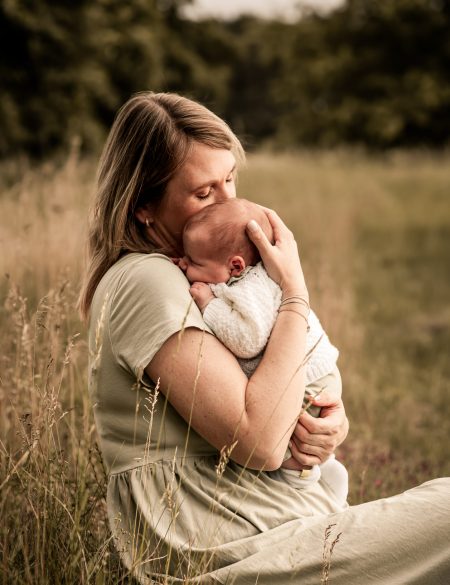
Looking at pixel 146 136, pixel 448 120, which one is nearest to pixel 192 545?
pixel 146 136

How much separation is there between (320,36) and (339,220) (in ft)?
80.3

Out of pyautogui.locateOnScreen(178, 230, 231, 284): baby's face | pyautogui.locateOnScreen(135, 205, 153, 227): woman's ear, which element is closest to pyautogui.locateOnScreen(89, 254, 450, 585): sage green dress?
pyautogui.locateOnScreen(178, 230, 231, 284): baby's face

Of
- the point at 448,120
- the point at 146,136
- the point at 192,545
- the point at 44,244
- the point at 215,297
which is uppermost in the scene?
the point at 146,136

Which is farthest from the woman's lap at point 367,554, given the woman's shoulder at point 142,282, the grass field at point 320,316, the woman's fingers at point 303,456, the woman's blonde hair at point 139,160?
the woman's blonde hair at point 139,160

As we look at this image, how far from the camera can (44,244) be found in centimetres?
453

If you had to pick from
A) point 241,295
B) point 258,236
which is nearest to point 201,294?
point 241,295

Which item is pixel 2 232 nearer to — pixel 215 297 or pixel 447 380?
pixel 215 297

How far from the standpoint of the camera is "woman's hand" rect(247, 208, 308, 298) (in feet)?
6.37

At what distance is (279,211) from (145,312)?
8.09 metres

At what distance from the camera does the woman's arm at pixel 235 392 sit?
1.72 metres

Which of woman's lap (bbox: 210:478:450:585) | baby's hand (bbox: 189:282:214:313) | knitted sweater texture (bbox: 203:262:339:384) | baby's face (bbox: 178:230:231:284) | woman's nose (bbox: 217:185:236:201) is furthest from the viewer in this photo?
woman's nose (bbox: 217:185:236:201)

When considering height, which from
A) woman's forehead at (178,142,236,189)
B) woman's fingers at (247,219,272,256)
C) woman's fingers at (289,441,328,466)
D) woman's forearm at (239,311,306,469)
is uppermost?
woman's forehead at (178,142,236,189)

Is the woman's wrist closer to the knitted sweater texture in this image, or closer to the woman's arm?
the knitted sweater texture

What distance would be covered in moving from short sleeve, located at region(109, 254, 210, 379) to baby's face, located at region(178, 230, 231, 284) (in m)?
0.15
